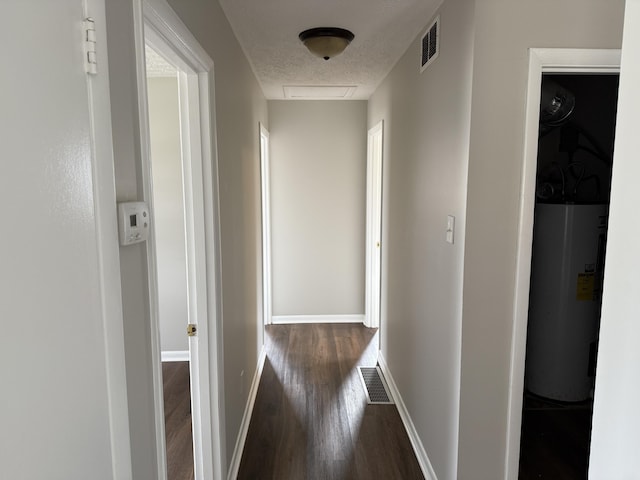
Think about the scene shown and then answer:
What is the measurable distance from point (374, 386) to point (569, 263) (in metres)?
1.62

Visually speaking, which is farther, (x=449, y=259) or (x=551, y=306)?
(x=551, y=306)

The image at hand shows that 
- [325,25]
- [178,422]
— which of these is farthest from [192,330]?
[325,25]

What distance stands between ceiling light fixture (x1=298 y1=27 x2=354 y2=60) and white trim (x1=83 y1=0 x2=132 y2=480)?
1613 mm

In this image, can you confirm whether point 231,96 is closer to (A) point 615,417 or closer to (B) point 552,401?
(A) point 615,417

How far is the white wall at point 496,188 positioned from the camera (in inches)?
64.6

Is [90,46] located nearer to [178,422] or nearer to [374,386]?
[178,422]

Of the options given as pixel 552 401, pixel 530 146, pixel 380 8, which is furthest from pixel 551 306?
pixel 380 8

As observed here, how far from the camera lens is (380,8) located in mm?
1991

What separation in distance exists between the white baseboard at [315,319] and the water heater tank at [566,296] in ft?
6.91

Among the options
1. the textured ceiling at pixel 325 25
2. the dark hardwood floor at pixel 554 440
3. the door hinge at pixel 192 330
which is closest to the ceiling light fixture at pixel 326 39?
the textured ceiling at pixel 325 25

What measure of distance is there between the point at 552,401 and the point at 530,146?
207cm

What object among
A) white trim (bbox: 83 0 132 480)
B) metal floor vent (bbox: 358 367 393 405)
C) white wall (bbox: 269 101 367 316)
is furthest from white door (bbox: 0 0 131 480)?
white wall (bbox: 269 101 367 316)

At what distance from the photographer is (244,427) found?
258 cm

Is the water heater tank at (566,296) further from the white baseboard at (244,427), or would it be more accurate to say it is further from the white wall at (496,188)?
the white baseboard at (244,427)
